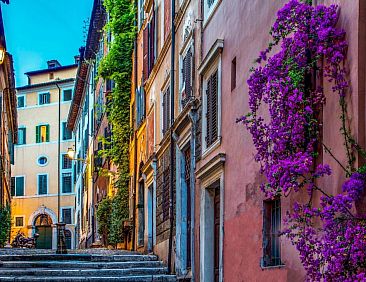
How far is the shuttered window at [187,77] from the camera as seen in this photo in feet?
55.9

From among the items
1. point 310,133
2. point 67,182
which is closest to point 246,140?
point 310,133

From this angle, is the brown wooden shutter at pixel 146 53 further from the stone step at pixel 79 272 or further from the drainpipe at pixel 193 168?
the drainpipe at pixel 193 168

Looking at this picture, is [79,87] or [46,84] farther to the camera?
[46,84]

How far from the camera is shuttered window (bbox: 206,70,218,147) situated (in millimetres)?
14820

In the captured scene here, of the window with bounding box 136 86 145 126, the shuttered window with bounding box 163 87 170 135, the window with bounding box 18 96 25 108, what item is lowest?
the shuttered window with bounding box 163 87 170 135

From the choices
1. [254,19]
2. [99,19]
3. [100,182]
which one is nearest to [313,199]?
[254,19]

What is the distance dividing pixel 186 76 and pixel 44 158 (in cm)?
5299

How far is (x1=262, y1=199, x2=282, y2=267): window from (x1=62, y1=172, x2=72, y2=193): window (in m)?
56.4

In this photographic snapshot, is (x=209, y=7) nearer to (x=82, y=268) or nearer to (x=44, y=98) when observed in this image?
(x=82, y=268)

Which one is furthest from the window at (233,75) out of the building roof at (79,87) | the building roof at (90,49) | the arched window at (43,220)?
the arched window at (43,220)

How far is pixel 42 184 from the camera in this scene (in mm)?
68812

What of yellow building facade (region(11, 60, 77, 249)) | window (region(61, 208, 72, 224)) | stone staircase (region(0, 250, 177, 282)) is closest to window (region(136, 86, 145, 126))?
stone staircase (region(0, 250, 177, 282))

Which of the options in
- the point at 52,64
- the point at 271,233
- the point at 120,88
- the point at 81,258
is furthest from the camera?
the point at 52,64

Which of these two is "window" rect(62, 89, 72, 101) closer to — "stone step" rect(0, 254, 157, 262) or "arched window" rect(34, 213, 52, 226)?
"arched window" rect(34, 213, 52, 226)
